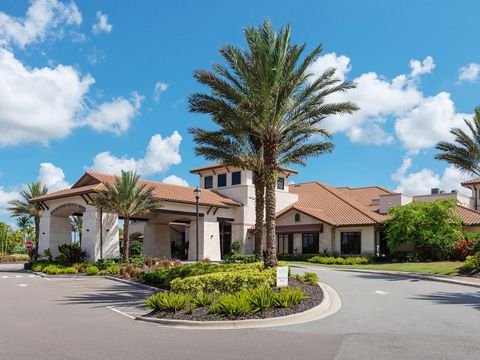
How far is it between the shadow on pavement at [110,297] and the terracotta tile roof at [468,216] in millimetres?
26644

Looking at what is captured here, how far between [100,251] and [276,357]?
27.5 m

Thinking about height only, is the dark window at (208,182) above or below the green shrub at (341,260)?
above

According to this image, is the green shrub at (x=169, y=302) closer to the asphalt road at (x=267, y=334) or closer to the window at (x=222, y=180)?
the asphalt road at (x=267, y=334)

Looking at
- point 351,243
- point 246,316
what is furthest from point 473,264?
point 246,316

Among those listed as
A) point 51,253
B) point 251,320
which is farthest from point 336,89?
point 51,253

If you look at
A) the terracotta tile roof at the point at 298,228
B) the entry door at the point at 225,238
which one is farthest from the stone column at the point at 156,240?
the terracotta tile roof at the point at 298,228

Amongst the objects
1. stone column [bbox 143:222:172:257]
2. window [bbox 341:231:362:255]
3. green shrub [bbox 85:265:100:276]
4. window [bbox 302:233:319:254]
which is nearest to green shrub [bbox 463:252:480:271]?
window [bbox 341:231:362:255]

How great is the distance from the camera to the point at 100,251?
3438cm

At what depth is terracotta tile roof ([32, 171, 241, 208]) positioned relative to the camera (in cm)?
3619

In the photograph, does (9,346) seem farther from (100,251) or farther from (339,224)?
(339,224)

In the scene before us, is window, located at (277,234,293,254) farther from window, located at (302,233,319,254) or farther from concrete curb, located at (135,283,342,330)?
concrete curb, located at (135,283,342,330)

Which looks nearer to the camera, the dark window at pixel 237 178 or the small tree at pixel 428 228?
the small tree at pixel 428 228

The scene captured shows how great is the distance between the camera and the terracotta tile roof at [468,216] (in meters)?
37.7

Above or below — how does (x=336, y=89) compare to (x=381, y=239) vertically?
above
